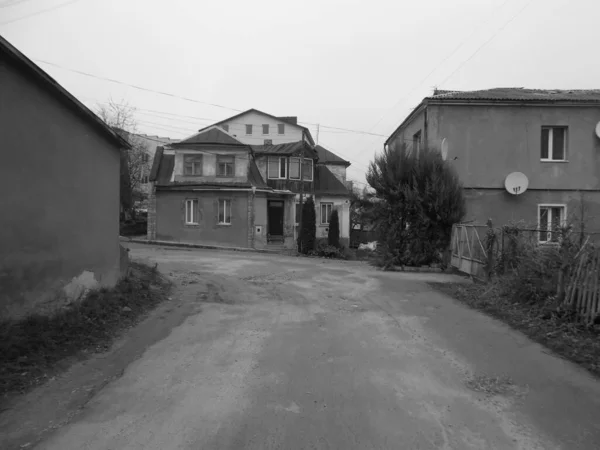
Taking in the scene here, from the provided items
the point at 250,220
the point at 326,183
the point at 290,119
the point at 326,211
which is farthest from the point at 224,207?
the point at 290,119

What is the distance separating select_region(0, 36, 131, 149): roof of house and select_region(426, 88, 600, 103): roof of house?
1324 cm

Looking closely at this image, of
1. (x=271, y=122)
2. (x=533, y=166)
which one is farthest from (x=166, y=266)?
(x=271, y=122)

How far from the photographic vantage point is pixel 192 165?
28.6 meters

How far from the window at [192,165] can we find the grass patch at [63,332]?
20.5 meters

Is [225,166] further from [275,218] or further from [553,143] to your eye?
[553,143]

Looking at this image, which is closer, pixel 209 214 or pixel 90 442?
pixel 90 442

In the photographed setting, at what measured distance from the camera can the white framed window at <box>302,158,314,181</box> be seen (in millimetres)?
31656

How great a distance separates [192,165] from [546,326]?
981 inches

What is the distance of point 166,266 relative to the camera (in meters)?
15.3

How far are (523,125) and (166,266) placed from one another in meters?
14.9

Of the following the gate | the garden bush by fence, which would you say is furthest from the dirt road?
the gate

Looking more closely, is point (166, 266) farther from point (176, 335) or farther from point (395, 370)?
point (395, 370)

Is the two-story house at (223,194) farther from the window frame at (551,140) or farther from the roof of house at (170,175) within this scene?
the window frame at (551,140)

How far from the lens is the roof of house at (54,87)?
208 inches
